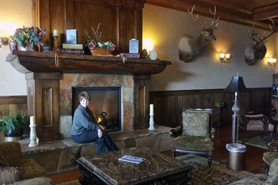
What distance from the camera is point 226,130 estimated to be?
6.89m

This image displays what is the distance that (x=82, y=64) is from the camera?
13.6 feet

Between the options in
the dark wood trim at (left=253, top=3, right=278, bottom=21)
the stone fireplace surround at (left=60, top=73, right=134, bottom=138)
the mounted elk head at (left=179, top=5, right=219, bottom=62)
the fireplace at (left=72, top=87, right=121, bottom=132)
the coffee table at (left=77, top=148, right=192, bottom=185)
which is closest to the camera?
the coffee table at (left=77, top=148, right=192, bottom=185)

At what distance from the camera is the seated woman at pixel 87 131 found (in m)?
3.93

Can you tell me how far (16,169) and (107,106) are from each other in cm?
281

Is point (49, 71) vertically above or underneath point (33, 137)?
above

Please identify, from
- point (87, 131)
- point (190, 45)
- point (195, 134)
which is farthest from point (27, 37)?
point (190, 45)

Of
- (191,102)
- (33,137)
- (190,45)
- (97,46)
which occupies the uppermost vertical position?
(190,45)

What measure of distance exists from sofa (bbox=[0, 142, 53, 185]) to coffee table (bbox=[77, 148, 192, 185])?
1.60 feet

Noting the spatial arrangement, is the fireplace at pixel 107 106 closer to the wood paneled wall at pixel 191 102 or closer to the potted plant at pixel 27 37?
the wood paneled wall at pixel 191 102

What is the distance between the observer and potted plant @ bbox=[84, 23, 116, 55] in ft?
14.4

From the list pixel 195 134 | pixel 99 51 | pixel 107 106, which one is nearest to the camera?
pixel 99 51

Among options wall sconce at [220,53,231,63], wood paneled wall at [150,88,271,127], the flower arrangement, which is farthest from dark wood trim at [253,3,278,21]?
the flower arrangement

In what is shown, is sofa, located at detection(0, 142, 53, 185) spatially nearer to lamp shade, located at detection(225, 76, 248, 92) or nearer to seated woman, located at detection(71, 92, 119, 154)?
seated woman, located at detection(71, 92, 119, 154)

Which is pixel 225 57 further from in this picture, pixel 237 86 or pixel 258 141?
pixel 237 86
